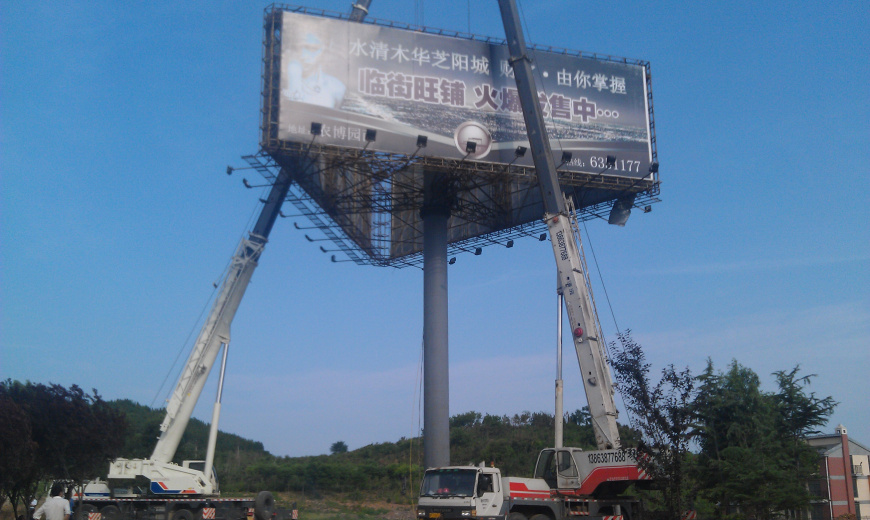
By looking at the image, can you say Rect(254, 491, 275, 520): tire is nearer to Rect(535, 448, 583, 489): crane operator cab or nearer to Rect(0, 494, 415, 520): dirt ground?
Rect(0, 494, 415, 520): dirt ground

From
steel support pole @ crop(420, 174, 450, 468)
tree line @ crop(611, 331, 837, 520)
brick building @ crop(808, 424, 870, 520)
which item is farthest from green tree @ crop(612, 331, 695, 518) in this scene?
brick building @ crop(808, 424, 870, 520)

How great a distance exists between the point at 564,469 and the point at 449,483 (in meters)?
3.94

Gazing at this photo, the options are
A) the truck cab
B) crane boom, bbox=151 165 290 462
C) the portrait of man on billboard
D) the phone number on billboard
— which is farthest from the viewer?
the phone number on billboard

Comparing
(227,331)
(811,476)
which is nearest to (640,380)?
(811,476)

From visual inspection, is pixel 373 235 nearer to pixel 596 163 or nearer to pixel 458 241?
pixel 458 241

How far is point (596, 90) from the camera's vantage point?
3259 centimetres

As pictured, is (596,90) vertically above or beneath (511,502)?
above

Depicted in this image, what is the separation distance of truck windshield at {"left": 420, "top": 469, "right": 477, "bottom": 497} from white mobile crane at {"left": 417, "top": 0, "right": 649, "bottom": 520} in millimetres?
25

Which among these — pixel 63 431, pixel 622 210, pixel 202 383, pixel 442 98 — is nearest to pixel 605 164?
pixel 622 210

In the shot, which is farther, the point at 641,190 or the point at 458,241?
the point at 458,241

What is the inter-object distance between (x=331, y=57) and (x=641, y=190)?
47.9ft


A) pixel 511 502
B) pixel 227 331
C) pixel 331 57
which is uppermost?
pixel 331 57

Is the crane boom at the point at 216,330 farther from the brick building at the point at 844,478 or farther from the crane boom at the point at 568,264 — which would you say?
the brick building at the point at 844,478

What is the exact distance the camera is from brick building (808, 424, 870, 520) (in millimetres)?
45188
